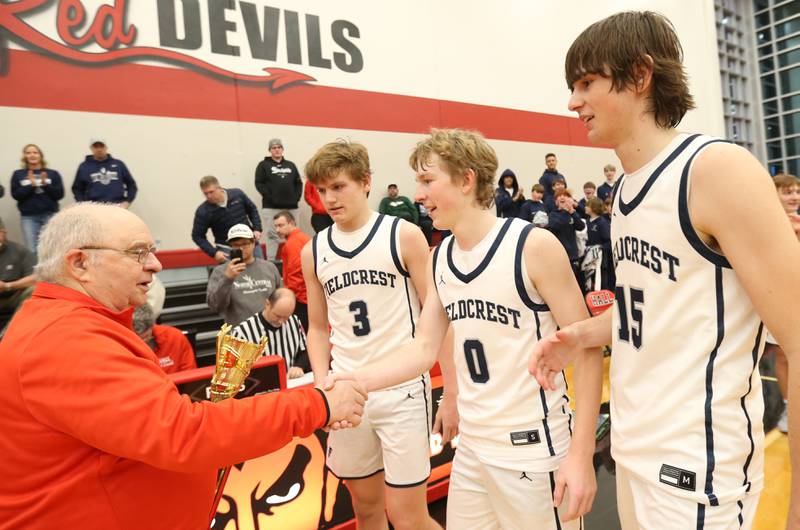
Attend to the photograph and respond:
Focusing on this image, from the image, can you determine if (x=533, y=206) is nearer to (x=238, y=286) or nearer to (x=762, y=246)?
(x=238, y=286)

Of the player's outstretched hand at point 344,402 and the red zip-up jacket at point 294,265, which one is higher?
the red zip-up jacket at point 294,265

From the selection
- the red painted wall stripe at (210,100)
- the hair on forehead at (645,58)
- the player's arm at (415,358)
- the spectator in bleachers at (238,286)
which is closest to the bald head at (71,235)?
the player's arm at (415,358)

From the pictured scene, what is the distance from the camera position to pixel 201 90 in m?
8.85

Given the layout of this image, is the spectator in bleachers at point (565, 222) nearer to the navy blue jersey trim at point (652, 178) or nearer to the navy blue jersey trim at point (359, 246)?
the navy blue jersey trim at point (359, 246)

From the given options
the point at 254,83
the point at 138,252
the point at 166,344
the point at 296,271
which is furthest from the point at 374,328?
the point at 254,83

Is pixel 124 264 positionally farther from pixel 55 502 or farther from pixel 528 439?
pixel 528 439

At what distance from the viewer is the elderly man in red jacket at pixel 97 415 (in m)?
1.42

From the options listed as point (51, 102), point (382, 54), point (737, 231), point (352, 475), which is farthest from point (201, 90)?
point (737, 231)

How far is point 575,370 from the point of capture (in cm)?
179

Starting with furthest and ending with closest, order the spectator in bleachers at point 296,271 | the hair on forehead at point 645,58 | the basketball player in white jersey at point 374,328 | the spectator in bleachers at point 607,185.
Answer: the spectator in bleachers at point 607,185 < the spectator in bleachers at point 296,271 < the basketball player in white jersey at point 374,328 < the hair on forehead at point 645,58

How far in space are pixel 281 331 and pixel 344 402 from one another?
2671 millimetres

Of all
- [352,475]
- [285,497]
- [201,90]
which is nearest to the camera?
[352,475]

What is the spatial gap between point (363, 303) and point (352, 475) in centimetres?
85

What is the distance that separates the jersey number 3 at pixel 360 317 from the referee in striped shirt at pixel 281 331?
1649 millimetres
